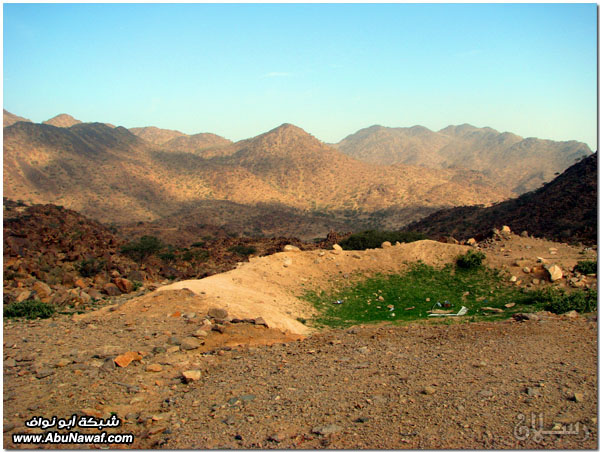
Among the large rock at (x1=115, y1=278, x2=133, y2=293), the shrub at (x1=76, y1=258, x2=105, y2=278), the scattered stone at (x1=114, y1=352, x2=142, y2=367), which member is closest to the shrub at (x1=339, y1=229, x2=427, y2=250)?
the large rock at (x1=115, y1=278, x2=133, y2=293)

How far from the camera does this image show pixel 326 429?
446 centimetres

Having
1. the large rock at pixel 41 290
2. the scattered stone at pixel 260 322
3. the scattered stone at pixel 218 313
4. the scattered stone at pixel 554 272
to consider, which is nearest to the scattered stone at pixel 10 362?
the scattered stone at pixel 218 313

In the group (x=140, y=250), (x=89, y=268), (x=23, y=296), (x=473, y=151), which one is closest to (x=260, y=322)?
(x=23, y=296)

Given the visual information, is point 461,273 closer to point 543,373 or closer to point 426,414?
point 543,373

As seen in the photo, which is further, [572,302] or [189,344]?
[572,302]

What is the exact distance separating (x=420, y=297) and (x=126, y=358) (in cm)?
834

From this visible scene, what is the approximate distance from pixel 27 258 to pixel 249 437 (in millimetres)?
14376

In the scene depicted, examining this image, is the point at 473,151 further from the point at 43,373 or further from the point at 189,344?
the point at 43,373

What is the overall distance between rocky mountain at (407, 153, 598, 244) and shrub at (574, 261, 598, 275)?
858 centimetres

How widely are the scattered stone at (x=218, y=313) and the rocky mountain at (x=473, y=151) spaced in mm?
93934

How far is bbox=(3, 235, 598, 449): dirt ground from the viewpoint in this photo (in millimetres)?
4402

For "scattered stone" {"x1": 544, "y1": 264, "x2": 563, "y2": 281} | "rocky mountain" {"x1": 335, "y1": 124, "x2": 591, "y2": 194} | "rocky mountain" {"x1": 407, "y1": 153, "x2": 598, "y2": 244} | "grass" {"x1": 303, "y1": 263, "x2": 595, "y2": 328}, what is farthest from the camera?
"rocky mountain" {"x1": 335, "y1": 124, "x2": 591, "y2": 194}

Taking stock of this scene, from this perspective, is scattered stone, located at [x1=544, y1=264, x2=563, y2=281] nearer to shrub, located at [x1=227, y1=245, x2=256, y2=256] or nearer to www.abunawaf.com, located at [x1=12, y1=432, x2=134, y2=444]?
www.abunawaf.com, located at [x1=12, y1=432, x2=134, y2=444]

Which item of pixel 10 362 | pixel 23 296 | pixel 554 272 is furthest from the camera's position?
pixel 23 296
